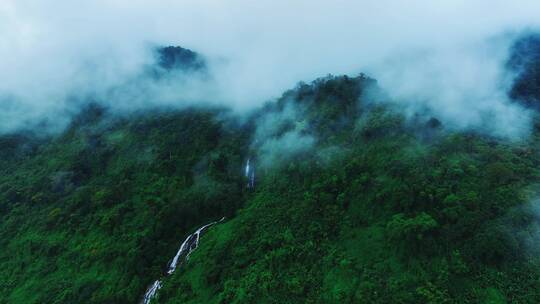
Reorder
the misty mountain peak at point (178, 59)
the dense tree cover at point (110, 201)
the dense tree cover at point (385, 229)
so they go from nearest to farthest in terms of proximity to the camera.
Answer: the dense tree cover at point (385, 229) < the dense tree cover at point (110, 201) < the misty mountain peak at point (178, 59)

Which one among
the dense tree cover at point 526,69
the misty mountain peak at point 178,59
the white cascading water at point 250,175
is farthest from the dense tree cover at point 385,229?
the misty mountain peak at point 178,59

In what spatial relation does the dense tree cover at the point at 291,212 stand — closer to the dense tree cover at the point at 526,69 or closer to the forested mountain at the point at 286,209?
the forested mountain at the point at 286,209

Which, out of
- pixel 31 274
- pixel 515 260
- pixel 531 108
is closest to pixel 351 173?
pixel 515 260

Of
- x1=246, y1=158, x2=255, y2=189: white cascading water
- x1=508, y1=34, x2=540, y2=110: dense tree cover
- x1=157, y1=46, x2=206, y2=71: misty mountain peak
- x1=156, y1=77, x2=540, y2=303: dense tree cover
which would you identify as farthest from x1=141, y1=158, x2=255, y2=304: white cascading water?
x1=157, y1=46, x2=206, y2=71: misty mountain peak

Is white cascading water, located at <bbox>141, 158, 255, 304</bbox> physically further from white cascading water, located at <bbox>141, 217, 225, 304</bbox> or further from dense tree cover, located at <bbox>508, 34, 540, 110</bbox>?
dense tree cover, located at <bbox>508, 34, 540, 110</bbox>

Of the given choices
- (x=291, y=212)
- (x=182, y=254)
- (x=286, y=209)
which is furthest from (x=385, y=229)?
(x=182, y=254)
